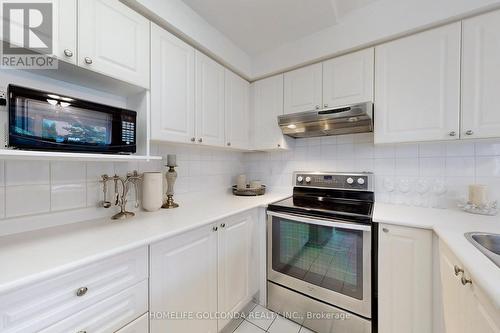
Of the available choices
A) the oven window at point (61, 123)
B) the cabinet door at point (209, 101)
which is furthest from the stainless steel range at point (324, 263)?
the oven window at point (61, 123)

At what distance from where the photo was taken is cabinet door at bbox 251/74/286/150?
6.60 ft

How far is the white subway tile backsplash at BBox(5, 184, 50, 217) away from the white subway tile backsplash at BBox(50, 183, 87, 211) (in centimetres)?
2

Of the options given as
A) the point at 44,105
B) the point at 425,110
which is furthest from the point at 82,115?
the point at 425,110

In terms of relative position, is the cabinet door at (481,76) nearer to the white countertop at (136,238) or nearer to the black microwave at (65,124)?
the white countertop at (136,238)

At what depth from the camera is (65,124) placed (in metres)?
0.90

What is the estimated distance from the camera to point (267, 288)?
66.1 inches

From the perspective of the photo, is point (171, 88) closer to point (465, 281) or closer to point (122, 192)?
point (122, 192)

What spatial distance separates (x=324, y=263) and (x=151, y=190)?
52.5 inches

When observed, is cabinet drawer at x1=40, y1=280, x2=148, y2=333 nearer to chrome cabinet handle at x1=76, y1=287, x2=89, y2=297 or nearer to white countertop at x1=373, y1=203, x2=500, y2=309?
chrome cabinet handle at x1=76, y1=287, x2=89, y2=297

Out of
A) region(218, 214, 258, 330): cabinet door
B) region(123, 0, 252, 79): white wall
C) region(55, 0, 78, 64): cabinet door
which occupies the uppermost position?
region(123, 0, 252, 79): white wall

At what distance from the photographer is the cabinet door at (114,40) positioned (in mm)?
969

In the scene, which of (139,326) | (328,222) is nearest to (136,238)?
(139,326)

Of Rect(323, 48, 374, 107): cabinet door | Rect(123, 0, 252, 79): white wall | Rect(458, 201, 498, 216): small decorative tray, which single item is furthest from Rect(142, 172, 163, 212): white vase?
Rect(458, 201, 498, 216): small decorative tray

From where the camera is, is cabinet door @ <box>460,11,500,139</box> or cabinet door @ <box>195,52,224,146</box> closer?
cabinet door @ <box>460,11,500,139</box>
